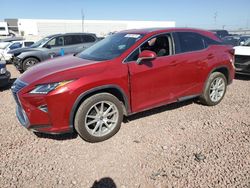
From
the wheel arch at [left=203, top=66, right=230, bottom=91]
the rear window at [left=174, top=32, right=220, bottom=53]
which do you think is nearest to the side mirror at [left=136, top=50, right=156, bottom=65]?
the rear window at [left=174, top=32, right=220, bottom=53]

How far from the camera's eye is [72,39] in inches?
415

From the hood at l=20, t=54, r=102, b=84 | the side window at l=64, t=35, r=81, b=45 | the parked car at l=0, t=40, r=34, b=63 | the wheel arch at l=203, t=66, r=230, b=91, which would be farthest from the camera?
the parked car at l=0, t=40, r=34, b=63

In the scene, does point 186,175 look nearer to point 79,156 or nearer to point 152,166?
Result: point 152,166

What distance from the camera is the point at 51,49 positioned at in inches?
392

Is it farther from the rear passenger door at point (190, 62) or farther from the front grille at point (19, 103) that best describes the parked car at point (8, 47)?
the rear passenger door at point (190, 62)

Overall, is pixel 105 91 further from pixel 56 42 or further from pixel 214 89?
pixel 56 42

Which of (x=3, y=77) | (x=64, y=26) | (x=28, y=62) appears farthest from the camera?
(x=64, y=26)

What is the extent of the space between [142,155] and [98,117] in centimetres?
91

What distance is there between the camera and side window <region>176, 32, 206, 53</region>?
14.8ft

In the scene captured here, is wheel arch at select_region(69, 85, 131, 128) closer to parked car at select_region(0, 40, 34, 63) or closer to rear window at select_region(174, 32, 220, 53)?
rear window at select_region(174, 32, 220, 53)

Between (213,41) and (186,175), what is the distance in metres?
3.35

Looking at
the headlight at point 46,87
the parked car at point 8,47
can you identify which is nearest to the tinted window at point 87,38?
the parked car at point 8,47

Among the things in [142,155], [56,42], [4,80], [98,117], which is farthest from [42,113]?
[56,42]

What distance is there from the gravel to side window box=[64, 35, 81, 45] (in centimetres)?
632
